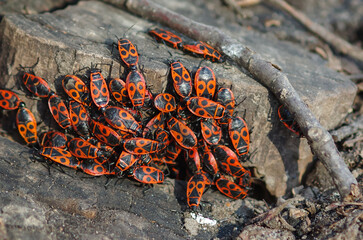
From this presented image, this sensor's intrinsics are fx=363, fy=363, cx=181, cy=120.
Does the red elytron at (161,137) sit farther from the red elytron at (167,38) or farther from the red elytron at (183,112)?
the red elytron at (167,38)

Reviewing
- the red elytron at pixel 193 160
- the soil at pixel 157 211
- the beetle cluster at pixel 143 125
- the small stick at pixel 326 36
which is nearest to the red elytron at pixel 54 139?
the beetle cluster at pixel 143 125

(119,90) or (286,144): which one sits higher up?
(286,144)

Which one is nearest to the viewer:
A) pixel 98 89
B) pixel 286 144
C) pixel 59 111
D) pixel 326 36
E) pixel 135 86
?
pixel 135 86

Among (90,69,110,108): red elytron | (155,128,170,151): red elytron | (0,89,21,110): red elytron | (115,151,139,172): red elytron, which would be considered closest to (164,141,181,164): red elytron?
(155,128,170,151): red elytron

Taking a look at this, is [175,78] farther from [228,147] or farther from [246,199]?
[246,199]

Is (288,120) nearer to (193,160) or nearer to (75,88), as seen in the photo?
(193,160)

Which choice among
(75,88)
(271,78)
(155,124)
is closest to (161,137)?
(155,124)

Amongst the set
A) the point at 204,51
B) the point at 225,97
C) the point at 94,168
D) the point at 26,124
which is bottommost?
the point at 26,124
